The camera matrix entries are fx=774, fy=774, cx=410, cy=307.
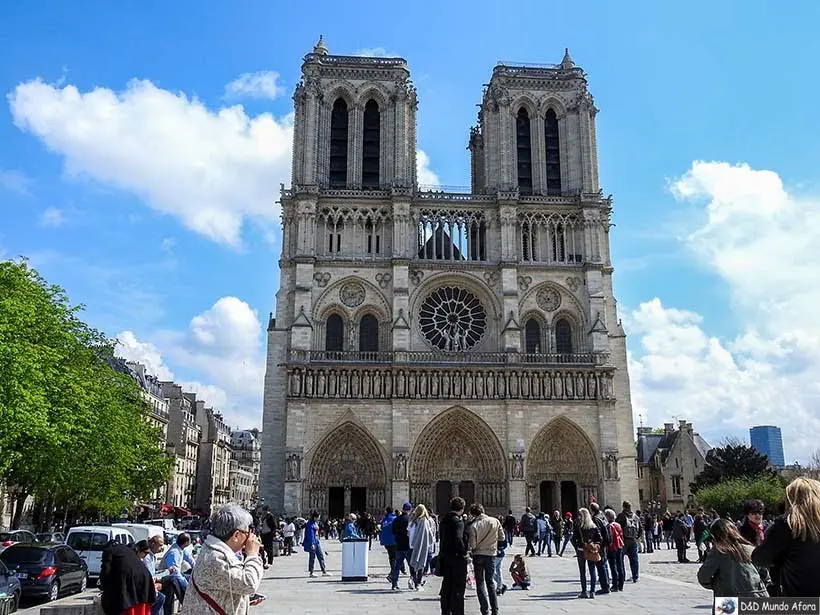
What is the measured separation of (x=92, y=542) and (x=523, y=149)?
108 feet

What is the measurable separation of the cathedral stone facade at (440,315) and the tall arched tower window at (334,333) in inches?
4.0

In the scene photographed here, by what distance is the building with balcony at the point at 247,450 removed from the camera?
85.4 m

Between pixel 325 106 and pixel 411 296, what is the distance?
11.5m

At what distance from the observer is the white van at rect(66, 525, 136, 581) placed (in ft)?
53.8

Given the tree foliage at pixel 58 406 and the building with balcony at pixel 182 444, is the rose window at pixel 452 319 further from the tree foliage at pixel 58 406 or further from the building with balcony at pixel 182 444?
the building with balcony at pixel 182 444

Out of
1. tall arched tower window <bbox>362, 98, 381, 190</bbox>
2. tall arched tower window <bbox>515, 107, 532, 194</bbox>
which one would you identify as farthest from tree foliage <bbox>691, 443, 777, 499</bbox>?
tall arched tower window <bbox>362, 98, 381, 190</bbox>

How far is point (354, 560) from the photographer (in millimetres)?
15398

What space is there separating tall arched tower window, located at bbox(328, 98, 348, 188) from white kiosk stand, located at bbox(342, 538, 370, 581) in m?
28.4

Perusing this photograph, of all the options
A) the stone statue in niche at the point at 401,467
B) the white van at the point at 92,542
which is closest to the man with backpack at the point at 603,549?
the white van at the point at 92,542

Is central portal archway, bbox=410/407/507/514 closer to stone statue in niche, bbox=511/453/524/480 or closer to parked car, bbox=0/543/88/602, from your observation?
stone statue in niche, bbox=511/453/524/480

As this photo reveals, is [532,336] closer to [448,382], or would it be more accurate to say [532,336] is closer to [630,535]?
[448,382]

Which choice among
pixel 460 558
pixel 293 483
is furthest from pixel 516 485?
pixel 460 558

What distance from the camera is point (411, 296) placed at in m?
39.2

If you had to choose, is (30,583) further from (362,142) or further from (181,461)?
(181,461)
